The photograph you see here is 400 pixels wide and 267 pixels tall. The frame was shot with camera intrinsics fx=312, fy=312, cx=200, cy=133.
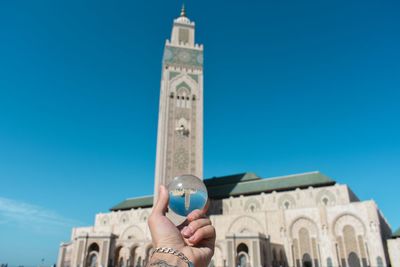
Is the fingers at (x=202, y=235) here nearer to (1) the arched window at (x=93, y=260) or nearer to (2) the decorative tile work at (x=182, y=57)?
(1) the arched window at (x=93, y=260)

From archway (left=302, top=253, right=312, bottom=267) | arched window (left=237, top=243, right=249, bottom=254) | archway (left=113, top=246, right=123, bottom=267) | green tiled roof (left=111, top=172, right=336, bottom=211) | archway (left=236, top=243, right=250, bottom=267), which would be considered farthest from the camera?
green tiled roof (left=111, top=172, right=336, bottom=211)

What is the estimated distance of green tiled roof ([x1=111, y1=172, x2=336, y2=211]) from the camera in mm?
27656

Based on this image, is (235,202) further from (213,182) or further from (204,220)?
(204,220)

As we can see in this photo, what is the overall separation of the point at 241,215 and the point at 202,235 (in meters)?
27.2

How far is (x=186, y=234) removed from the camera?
1694 millimetres

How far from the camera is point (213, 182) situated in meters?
35.6

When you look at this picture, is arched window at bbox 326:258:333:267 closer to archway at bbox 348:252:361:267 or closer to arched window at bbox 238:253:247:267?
archway at bbox 348:252:361:267

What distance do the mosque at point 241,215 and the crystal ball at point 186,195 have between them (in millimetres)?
21178

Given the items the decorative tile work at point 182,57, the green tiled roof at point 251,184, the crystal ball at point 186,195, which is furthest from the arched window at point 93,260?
the crystal ball at point 186,195

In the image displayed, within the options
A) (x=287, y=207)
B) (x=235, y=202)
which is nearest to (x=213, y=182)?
(x=235, y=202)

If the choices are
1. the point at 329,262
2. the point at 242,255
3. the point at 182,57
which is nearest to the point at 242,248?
the point at 242,255

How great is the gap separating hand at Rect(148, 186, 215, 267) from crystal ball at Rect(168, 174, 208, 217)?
0.46 ft

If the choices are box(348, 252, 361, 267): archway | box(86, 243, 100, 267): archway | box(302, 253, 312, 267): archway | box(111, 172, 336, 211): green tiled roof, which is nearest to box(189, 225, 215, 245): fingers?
box(348, 252, 361, 267): archway

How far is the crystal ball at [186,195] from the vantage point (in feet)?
6.52
